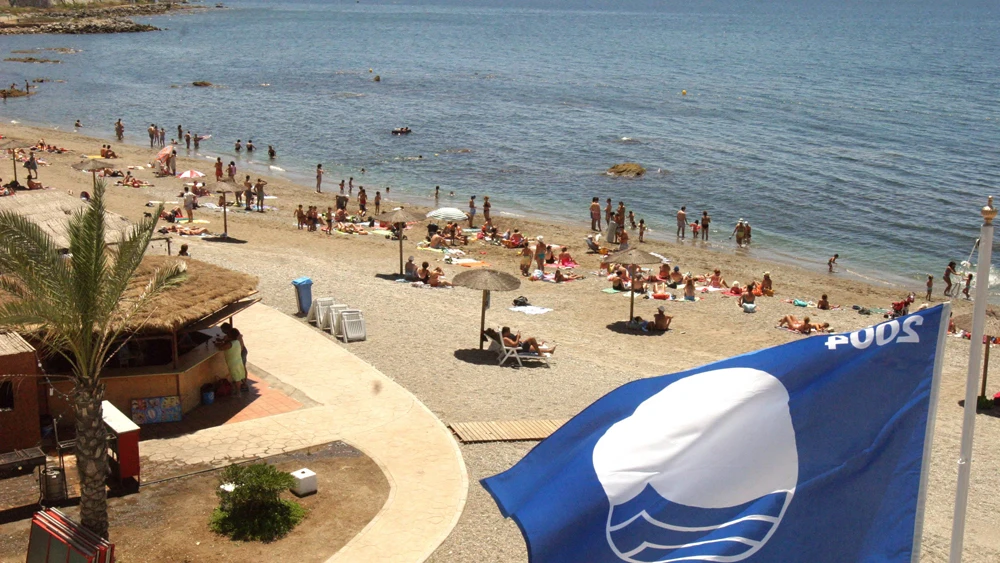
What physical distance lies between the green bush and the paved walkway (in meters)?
0.92

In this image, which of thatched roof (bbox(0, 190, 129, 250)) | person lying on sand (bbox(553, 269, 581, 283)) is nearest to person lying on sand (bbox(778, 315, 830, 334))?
person lying on sand (bbox(553, 269, 581, 283))

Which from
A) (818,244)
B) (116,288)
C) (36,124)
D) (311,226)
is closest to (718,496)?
(116,288)

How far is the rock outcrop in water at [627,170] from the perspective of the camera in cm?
4663

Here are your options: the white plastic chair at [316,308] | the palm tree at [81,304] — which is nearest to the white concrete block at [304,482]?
the palm tree at [81,304]

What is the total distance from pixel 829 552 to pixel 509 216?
33.4 meters

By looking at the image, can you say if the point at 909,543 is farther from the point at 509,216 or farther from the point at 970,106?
the point at 970,106

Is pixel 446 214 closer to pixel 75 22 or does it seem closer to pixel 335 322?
pixel 335 322

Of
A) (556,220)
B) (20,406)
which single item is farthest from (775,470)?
(556,220)

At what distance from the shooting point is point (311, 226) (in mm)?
32969

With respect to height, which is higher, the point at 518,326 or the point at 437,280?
the point at 437,280

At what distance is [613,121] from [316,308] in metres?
46.6

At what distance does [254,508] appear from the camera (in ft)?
37.1

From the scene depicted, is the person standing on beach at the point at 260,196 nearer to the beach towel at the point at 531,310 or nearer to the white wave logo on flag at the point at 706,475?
the beach towel at the point at 531,310

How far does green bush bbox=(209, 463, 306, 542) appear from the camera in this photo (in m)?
11.1
